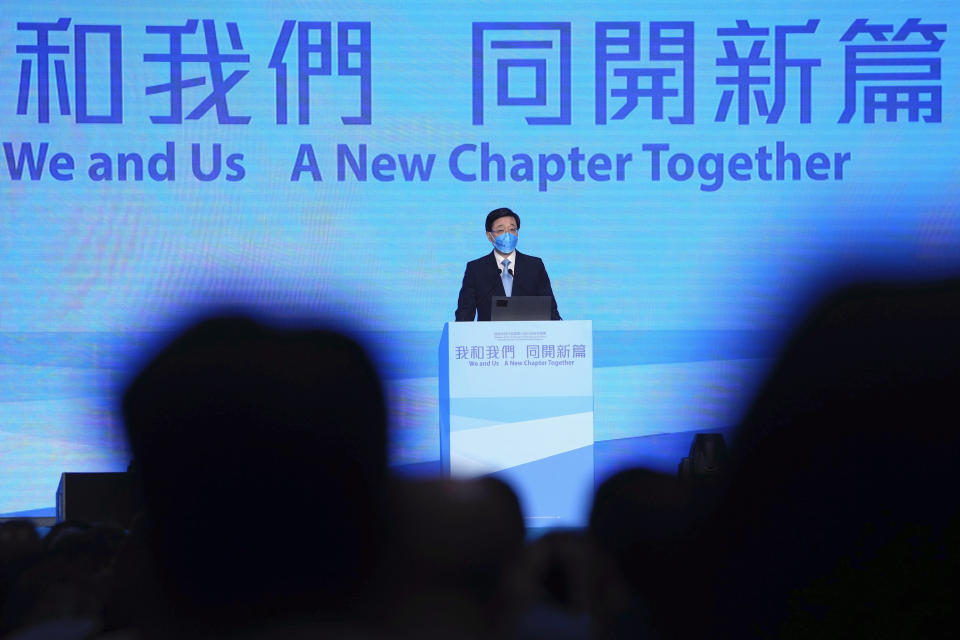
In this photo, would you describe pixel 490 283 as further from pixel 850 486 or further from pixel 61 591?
pixel 850 486

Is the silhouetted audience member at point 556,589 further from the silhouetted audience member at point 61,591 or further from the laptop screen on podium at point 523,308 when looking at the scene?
the laptop screen on podium at point 523,308

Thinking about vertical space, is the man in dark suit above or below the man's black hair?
below

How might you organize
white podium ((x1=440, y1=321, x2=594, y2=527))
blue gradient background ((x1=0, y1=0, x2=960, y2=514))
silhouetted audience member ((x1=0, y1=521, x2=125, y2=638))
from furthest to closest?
blue gradient background ((x1=0, y1=0, x2=960, y2=514)) → white podium ((x1=440, y1=321, x2=594, y2=527)) → silhouetted audience member ((x1=0, y1=521, x2=125, y2=638))

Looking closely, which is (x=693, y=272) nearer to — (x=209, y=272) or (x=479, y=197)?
(x=479, y=197)

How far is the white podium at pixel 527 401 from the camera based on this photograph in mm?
3178

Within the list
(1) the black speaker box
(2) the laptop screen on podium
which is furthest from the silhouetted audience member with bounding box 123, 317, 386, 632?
(2) the laptop screen on podium

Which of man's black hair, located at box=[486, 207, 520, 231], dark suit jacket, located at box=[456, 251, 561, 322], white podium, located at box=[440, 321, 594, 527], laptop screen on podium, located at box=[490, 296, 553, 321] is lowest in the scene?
white podium, located at box=[440, 321, 594, 527]

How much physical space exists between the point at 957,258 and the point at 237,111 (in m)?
4.54

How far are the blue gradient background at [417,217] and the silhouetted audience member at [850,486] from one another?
14.0ft

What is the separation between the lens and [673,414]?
502cm

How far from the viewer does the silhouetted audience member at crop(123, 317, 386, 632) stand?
2.05 ft

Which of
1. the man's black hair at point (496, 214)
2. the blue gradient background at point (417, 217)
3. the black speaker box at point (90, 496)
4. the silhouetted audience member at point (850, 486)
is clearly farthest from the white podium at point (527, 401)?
the silhouetted audience member at point (850, 486)

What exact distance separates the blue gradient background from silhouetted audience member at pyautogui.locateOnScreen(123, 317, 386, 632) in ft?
13.8

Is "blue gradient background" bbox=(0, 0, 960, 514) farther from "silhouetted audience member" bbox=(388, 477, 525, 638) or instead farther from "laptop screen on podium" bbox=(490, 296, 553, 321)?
"silhouetted audience member" bbox=(388, 477, 525, 638)
